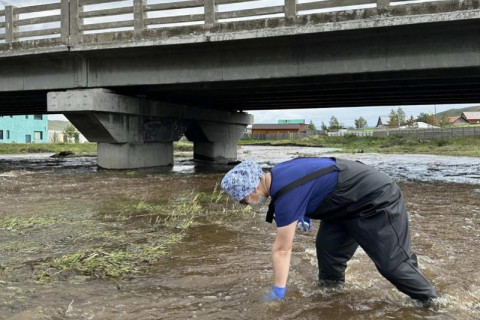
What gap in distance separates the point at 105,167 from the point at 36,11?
5859mm

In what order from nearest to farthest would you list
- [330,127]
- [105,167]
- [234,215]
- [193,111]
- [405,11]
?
[234,215]
[405,11]
[105,167]
[193,111]
[330,127]

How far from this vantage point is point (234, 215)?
287 inches

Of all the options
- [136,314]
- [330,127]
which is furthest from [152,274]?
[330,127]

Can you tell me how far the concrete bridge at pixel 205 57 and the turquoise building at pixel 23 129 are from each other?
44856 millimetres

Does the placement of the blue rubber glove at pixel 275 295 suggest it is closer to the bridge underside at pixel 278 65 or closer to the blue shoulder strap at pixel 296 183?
the blue shoulder strap at pixel 296 183

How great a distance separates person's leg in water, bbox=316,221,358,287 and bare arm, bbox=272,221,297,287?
0.63 m

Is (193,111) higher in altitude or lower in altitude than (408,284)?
higher

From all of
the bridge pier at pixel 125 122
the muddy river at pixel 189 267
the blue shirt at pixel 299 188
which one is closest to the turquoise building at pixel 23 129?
the bridge pier at pixel 125 122

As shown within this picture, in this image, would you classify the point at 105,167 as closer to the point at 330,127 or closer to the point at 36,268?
the point at 36,268

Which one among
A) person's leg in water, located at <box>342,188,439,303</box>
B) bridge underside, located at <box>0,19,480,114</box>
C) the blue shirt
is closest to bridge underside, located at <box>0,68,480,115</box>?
bridge underside, located at <box>0,19,480,114</box>

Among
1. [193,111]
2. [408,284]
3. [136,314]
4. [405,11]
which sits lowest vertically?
[136,314]

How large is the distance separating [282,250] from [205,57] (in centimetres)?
1142

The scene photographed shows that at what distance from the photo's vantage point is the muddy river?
3.31m

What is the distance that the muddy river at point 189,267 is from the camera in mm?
3311
